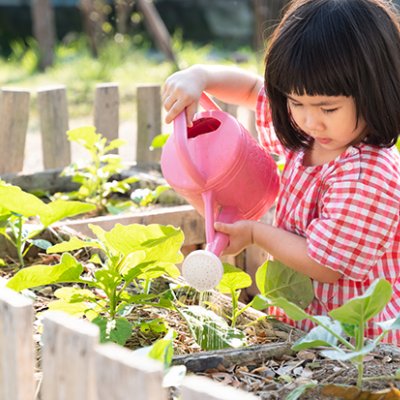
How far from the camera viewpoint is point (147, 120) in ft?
11.3

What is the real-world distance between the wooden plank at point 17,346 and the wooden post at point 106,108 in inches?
89.2

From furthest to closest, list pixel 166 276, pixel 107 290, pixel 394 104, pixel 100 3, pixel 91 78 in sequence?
1. pixel 100 3
2. pixel 91 78
3. pixel 166 276
4. pixel 394 104
5. pixel 107 290

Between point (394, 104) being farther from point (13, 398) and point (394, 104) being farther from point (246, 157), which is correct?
point (13, 398)

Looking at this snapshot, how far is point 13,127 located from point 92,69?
4.53 m

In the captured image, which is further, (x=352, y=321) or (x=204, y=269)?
(x=204, y=269)

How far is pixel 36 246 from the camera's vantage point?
2.22m

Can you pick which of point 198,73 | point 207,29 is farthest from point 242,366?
point 207,29

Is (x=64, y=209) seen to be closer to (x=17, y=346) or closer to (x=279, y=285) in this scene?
(x=279, y=285)

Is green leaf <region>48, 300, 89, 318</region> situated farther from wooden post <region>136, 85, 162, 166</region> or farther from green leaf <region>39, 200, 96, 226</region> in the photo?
wooden post <region>136, 85, 162, 166</region>

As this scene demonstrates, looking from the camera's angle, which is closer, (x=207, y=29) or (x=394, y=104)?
(x=394, y=104)

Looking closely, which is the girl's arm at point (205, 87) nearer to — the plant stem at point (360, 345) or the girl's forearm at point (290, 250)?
the girl's forearm at point (290, 250)

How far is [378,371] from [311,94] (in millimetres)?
553

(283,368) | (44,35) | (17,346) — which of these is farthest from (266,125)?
(44,35)

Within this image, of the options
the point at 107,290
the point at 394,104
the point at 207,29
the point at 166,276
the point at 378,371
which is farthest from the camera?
the point at 207,29
